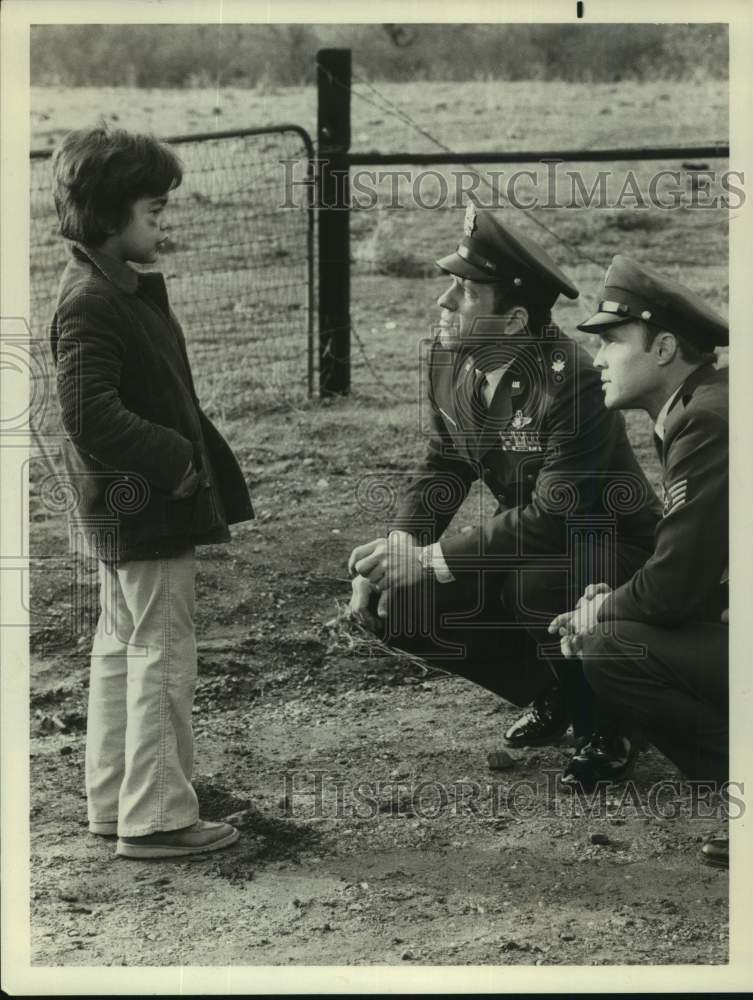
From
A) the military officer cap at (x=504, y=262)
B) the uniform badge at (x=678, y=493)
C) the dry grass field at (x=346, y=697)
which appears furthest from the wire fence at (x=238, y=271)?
the uniform badge at (x=678, y=493)

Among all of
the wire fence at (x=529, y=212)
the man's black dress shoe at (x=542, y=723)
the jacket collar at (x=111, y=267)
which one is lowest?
the man's black dress shoe at (x=542, y=723)

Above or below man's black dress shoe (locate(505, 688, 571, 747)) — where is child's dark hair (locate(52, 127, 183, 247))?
above

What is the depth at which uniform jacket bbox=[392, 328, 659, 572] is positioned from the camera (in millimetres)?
4918

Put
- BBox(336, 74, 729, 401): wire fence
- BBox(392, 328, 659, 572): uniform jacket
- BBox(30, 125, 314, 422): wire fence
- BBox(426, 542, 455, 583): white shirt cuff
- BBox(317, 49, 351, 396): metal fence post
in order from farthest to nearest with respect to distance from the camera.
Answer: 1. BBox(30, 125, 314, 422): wire fence
2. BBox(317, 49, 351, 396): metal fence post
3. BBox(336, 74, 729, 401): wire fence
4. BBox(426, 542, 455, 583): white shirt cuff
5. BBox(392, 328, 659, 572): uniform jacket

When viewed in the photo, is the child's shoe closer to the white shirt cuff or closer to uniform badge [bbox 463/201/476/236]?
the white shirt cuff

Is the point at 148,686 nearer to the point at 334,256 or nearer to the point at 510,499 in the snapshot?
the point at 510,499

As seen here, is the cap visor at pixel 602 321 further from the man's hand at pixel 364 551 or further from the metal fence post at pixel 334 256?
the metal fence post at pixel 334 256

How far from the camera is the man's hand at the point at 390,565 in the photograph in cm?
512

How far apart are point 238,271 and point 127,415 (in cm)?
280

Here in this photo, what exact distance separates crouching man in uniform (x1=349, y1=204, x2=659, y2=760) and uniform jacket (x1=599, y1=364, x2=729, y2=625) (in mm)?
319

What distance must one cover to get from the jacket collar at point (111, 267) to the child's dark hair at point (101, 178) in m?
0.03

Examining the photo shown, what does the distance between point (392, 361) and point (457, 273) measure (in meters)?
1.77

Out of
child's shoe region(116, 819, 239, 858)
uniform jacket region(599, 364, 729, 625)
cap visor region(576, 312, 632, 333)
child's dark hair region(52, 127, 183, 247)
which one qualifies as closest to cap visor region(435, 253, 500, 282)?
cap visor region(576, 312, 632, 333)

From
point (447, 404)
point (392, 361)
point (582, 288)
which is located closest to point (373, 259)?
point (392, 361)
